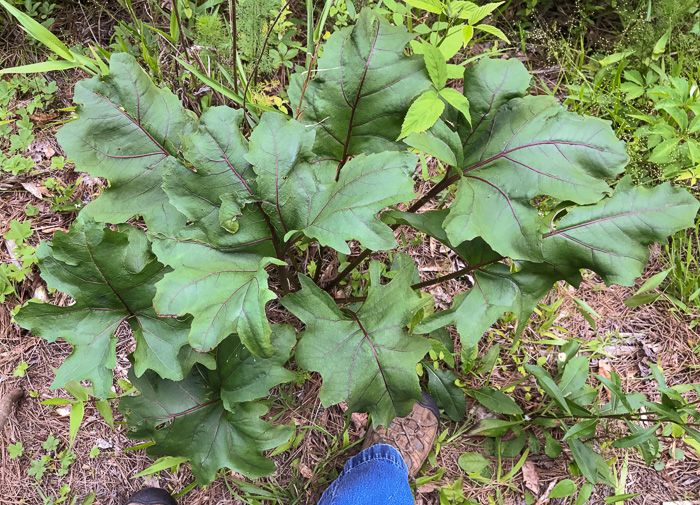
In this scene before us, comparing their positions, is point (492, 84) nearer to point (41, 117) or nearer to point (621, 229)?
point (621, 229)

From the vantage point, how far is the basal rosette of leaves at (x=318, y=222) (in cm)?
150

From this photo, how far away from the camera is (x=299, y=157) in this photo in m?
1.56

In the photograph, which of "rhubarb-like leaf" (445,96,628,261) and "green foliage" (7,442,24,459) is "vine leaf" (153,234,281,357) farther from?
"green foliage" (7,442,24,459)

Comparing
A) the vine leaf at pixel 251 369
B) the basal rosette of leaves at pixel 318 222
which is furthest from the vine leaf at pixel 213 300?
the vine leaf at pixel 251 369

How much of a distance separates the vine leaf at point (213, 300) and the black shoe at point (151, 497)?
134cm

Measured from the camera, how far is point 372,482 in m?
2.27

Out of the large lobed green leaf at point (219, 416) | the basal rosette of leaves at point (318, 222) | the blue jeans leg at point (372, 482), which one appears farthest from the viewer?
the blue jeans leg at point (372, 482)

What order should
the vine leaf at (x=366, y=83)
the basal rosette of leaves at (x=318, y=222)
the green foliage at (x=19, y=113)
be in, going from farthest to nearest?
the green foliage at (x=19, y=113), the vine leaf at (x=366, y=83), the basal rosette of leaves at (x=318, y=222)

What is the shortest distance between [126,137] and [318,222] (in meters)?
0.80

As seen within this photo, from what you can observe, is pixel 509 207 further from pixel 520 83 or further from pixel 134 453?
pixel 134 453

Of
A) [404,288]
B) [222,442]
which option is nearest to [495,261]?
[404,288]

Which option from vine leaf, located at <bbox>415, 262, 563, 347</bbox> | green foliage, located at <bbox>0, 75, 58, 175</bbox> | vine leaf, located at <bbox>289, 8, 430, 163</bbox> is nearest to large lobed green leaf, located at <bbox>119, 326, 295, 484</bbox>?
vine leaf, located at <bbox>415, 262, 563, 347</bbox>

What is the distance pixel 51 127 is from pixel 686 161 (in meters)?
3.53

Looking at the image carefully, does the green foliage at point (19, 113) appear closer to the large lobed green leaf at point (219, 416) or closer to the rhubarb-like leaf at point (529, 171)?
the large lobed green leaf at point (219, 416)
